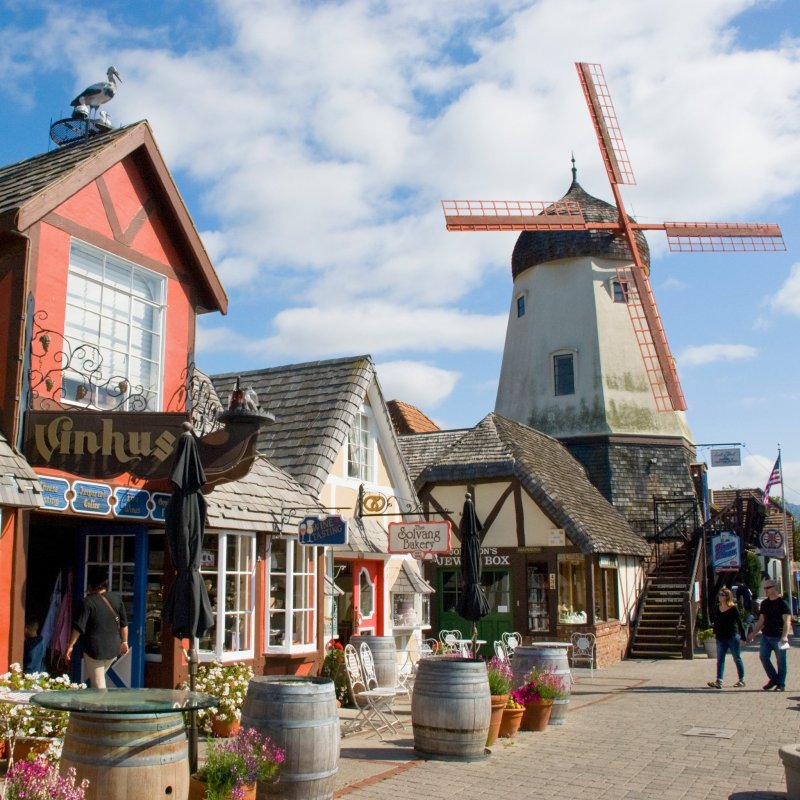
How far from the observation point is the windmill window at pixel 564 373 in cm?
2836

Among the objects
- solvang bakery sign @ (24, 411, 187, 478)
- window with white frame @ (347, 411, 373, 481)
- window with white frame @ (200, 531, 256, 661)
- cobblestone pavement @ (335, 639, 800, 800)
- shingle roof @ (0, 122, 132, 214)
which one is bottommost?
cobblestone pavement @ (335, 639, 800, 800)

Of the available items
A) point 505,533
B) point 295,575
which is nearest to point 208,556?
point 295,575

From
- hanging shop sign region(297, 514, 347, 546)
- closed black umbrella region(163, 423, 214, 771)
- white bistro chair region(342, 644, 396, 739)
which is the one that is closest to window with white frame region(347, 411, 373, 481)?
hanging shop sign region(297, 514, 347, 546)

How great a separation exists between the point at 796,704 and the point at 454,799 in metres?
7.61

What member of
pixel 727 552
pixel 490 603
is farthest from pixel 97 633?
pixel 727 552

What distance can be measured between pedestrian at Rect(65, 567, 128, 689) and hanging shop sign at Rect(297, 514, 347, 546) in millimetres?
3175

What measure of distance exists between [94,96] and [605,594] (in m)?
15.5

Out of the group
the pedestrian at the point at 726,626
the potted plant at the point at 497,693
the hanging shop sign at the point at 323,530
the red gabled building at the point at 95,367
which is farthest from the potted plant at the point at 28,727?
the pedestrian at the point at 726,626

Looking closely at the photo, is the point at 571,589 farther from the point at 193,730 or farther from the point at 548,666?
the point at 193,730

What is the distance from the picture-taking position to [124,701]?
5242 millimetres

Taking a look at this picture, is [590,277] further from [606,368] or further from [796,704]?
[796,704]

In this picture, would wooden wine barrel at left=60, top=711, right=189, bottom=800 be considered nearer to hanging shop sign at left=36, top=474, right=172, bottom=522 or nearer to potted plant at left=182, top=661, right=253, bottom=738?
hanging shop sign at left=36, top=474, right=172, bottom=522

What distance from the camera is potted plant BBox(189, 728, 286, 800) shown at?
5699 mm

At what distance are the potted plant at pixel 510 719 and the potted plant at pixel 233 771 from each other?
166 inches
